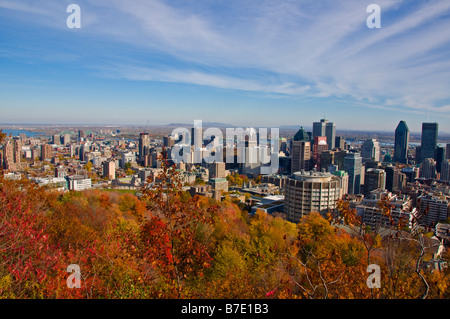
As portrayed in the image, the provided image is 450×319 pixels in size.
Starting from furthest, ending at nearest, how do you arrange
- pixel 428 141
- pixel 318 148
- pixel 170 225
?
1. pixel 318 148
2. pixel 428 141
3. pixel 170 225

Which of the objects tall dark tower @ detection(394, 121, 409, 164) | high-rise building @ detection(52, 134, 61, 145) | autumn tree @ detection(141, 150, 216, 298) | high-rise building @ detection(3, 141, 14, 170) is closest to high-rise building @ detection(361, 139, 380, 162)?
tall dark tower @ detection(394, 121, 409, 164)

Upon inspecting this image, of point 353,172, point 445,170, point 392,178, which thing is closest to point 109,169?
point 353,172

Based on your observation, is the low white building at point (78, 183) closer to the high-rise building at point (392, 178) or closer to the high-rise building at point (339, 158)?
the high-rise building at point (339, 158)

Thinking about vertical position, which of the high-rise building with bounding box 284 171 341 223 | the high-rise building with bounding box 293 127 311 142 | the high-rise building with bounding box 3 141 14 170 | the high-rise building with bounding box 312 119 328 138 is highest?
the high-rise building with bounding box 312 119 328 138

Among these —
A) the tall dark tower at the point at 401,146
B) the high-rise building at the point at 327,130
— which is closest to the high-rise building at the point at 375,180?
the tall dark tower at the point at 401,146

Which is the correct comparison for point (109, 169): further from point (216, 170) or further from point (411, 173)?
point (411, 173)

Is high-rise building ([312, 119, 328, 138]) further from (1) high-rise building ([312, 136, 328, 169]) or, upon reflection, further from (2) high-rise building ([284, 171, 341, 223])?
(2) high-rise building ([284, 171, 341, 223])
